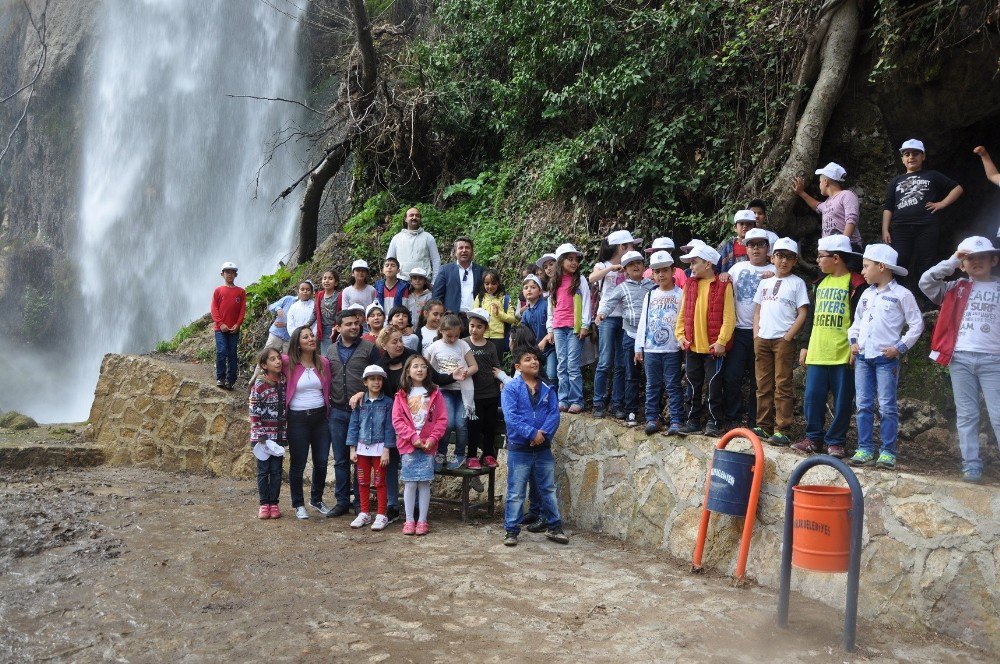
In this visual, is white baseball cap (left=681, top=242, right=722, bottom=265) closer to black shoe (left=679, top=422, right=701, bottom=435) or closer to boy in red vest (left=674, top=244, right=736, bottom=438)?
boy in red vest (left=674, top=244, right=736, bottom=438)

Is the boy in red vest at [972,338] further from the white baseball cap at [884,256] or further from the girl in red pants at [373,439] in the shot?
the girl in red pants at [373,439]

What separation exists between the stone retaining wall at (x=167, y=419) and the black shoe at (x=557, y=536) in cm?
A: 484

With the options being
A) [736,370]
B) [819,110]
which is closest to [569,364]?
[736,370]

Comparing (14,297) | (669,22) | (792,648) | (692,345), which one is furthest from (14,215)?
(792,648)

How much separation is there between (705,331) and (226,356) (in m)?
6.63

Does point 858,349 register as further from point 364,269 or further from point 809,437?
point 364,269

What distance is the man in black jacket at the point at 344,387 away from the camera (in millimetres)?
7215

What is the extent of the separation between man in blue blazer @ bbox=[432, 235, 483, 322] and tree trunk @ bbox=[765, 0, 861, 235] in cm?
321

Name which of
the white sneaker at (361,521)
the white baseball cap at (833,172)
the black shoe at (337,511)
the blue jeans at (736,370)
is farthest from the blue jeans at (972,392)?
the black shoe at (337,511)

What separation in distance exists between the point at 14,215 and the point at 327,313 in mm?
21897

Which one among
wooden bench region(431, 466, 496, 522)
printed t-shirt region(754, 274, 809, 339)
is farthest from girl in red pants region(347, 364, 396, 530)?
printed t-shirt region(754, 274, 809, 339)

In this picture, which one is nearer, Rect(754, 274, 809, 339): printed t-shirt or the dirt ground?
the dirt ground

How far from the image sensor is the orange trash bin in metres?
4.12

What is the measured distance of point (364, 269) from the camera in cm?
891
